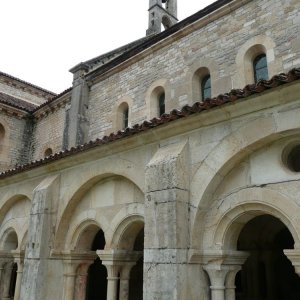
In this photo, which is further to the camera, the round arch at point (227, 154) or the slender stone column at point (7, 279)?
the slender stone column at point (7, 279)

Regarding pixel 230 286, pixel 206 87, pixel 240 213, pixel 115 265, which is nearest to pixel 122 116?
pixel 206 87

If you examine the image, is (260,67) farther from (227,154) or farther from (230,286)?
(230,286)

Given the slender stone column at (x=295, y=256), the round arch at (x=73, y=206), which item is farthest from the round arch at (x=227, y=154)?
the round arch at (x=73, y=206)

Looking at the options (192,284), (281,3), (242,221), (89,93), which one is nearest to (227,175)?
(242,221)

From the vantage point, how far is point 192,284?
457 centimetres

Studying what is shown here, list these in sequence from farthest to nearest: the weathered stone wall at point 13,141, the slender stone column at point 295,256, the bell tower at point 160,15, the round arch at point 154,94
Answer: the bell tower at point 160,15, the weathered stone wall at point 13,141, the round arch at point 154,94, the slender stone column at point 295,256

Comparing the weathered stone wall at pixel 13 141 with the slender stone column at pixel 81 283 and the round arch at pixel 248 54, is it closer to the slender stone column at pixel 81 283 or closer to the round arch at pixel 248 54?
the slender stone column at pixel 81 283

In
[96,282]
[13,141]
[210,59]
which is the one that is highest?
[13,141]

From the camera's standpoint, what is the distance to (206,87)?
9.30 meters

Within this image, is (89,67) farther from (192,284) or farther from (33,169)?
(192,284)

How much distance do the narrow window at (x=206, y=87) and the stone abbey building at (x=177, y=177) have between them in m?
0.05

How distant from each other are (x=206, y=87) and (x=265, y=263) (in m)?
4.56

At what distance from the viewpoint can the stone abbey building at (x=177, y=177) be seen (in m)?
4.47

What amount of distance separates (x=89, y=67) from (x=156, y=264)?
932 centimetres
